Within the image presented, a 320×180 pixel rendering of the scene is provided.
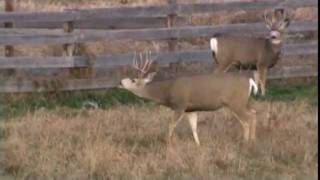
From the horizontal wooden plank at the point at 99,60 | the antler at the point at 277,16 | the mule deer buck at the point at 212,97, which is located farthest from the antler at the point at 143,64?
the antler at the point at 277,16

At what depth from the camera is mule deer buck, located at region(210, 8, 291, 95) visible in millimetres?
14711

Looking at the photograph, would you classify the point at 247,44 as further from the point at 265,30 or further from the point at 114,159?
the point at 114,159

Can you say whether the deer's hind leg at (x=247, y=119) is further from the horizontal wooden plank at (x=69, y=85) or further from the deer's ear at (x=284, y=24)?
the deer's ear at (x=284, y=24)

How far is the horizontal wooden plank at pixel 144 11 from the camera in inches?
555

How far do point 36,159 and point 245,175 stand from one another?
2.18m

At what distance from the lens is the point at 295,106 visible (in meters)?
12.7

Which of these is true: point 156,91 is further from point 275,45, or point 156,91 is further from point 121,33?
point 275,45

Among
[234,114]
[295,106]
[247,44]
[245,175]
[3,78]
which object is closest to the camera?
[245,175]

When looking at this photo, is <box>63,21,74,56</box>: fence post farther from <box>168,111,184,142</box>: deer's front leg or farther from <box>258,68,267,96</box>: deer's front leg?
<box>168,111,184,142</box>: deer's front leg

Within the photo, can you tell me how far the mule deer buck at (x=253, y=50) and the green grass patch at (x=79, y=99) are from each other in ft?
2.29

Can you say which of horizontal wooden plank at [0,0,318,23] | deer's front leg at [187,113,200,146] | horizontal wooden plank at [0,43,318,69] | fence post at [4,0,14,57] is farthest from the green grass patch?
deer's front leg at [187,113,200,146]

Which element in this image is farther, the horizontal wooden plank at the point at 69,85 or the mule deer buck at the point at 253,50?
the mule deer buck at the point at 253,50

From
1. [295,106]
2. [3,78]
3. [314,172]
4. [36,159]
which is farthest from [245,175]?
[3,78]

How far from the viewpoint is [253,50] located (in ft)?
49.3
